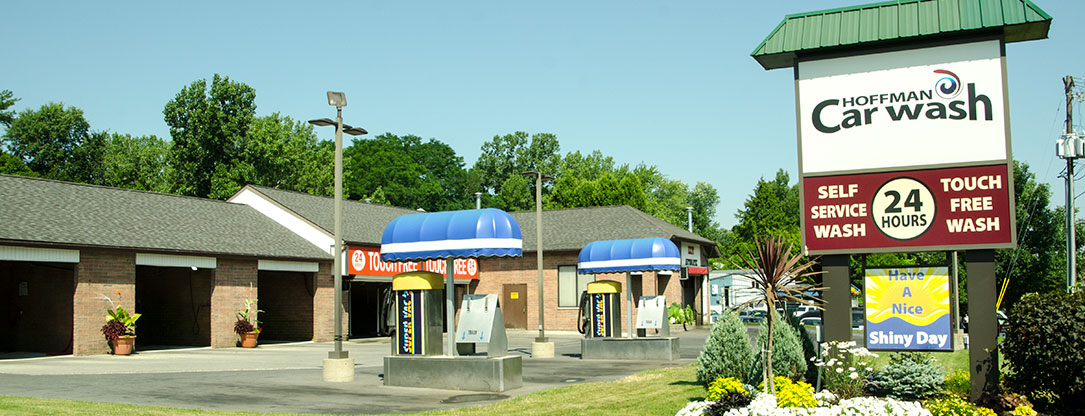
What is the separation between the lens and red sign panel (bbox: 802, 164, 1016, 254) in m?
11.7

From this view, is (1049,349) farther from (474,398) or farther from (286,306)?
(286,306)

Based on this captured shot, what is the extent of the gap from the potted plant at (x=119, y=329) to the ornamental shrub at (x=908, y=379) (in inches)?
837

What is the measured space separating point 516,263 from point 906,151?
104 ft

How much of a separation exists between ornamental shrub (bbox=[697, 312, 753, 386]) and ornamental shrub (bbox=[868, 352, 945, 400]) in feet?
8.86

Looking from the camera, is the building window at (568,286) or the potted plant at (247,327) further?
the building window at (568,286)

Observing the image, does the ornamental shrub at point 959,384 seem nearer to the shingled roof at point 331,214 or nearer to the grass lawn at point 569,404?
the grass lawn at point 569,404

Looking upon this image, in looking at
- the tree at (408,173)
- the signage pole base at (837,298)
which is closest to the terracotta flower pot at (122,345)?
the signage pole base at (837,298)

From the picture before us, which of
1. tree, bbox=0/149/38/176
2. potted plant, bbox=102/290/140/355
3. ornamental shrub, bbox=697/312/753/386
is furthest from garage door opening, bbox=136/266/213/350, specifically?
tree, bbox=0/149/38/176

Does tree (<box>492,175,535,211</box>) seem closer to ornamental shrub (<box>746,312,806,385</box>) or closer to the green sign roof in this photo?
ornamental shrub (<box>746,312,806,385</box>)

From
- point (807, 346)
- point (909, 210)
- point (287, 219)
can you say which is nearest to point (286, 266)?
point (287, 219)

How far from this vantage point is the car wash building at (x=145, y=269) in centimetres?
2452

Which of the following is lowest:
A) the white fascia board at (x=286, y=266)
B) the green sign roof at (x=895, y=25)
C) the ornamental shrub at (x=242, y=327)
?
the ornamental shrub at (x=242, y=327)

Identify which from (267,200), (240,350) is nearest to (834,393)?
(240,350)

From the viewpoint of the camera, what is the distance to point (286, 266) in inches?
1257
